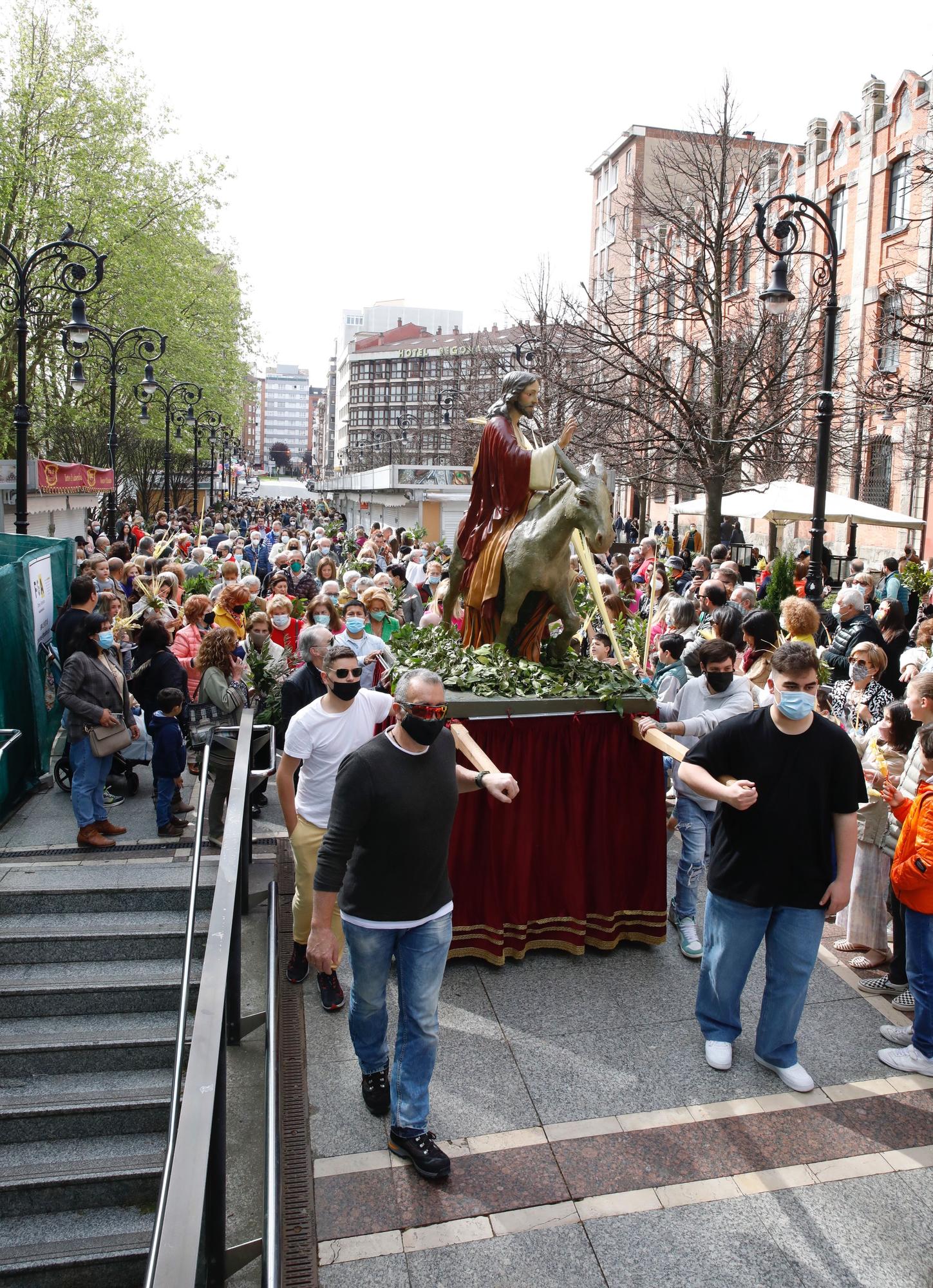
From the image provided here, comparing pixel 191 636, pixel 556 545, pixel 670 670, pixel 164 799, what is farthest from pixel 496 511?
pixel 191 636

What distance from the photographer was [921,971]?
4703mm

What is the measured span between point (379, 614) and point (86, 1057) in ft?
16.1

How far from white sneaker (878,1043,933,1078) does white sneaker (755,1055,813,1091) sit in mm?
473

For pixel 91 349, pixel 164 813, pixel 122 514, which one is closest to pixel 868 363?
pixel 91 349

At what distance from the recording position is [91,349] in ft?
102

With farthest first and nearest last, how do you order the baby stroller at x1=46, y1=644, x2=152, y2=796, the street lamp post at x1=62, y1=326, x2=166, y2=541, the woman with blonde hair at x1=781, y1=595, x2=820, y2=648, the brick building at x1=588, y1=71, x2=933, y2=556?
the brick building at x1=588, y1=71, x2=933, y2=556, the street lamp post at x1=62, y1=326, x2=166, y2=541, the baby stroller at x1=46, y1=644, x2=152, y2=796, the woman with blonde hair at x1=781, y1=595, x2=820, y2=648

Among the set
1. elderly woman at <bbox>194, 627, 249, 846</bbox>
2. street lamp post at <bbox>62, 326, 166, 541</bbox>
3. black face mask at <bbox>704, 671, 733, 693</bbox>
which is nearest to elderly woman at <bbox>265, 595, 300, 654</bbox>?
elderly woman at <bbox>194, 627, 249, 846</bbox>

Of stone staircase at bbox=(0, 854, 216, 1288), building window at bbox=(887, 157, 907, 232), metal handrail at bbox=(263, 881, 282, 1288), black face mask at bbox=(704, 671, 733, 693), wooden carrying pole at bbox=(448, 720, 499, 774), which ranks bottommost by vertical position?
stone staircase at bbox=(0, 854, 216, 1288)

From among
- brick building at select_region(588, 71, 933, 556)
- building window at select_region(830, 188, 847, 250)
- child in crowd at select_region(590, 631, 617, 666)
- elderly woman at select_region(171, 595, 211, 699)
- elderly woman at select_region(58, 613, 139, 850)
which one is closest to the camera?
elderly woman at select_region(58, 613, 139, 850)

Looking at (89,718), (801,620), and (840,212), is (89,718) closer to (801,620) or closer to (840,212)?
(801,620)

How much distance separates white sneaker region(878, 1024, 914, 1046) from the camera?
497 cm

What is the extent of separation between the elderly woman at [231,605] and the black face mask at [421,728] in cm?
560

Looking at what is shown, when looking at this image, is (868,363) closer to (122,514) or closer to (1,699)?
(122,514)

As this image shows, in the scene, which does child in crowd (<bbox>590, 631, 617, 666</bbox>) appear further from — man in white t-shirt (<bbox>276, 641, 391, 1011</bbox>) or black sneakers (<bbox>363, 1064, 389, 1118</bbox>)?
black sneakers (<bbox>363, 1064, 389, 1118</bbox>)
